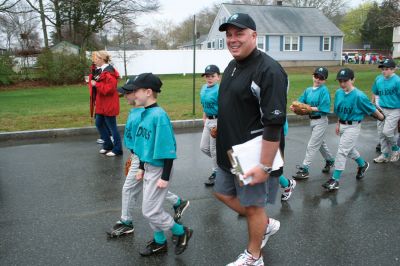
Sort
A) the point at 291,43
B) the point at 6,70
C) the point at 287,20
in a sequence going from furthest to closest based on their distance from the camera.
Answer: the point at 287,20 → the point at 291,43 → the point at 6,70

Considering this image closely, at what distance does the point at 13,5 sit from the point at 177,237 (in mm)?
22045

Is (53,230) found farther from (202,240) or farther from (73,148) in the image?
(73,148)

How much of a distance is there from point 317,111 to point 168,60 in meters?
28.2

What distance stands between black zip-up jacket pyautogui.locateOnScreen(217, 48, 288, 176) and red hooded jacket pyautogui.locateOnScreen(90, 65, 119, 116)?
4250 millimetres

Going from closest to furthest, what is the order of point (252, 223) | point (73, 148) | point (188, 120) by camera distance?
point (252, 223) < point (73, 148) < point (188, 120)

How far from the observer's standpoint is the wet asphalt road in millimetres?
3502

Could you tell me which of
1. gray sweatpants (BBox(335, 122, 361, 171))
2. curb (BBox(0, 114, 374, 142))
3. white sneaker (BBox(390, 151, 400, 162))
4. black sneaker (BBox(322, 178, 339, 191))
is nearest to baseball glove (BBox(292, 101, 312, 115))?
gray sweatpants (BBox(335, 122, 361, 171))

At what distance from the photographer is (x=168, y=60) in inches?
1287

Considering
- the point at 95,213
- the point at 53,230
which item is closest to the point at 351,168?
the point at 95,213

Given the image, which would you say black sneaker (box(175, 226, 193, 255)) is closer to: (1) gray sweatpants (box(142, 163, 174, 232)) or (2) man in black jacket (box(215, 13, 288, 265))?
(1) gray sweatpants (box(142, 163, 174, 232))

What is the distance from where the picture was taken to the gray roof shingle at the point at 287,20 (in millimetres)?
39344

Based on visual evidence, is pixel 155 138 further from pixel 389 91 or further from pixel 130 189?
pixel 389 91

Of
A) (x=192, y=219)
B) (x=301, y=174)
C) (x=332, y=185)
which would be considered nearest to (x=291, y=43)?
(x=301, y=174)

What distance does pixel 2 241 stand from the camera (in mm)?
3832
